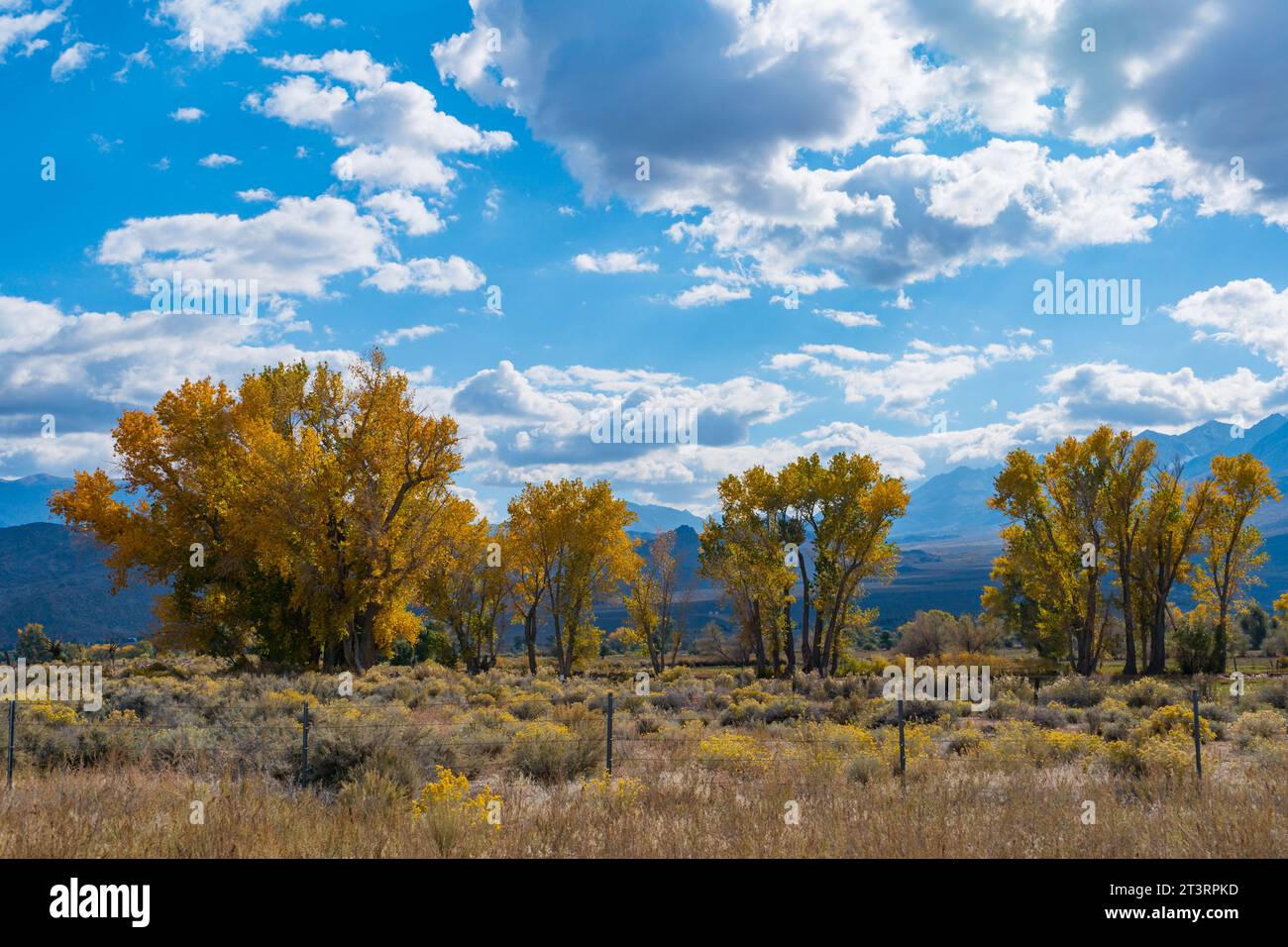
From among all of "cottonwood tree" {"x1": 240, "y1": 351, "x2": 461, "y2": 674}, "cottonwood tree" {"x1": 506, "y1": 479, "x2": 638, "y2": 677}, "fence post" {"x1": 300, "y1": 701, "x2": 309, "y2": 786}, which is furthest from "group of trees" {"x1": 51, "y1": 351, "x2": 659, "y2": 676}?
"fence post" {"x1": 300, "y1": 701, "x2": 309, "y2": 786}

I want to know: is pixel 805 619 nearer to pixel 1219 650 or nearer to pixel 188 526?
pixel 1219 650

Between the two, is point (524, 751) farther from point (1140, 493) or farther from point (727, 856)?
point (1140, 493)

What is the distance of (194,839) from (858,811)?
663cm

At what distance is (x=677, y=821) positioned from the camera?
9.01 m

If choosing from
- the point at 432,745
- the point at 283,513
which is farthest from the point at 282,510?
the point at 432,745

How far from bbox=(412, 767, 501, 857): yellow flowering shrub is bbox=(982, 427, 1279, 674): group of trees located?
3810cm

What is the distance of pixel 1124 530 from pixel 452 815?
4319cm

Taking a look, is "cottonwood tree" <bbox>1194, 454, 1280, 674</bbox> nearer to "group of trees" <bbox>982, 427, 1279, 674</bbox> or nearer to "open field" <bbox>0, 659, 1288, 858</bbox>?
"group of trees" <bbox>982, 427, 1279, 674</bbox>

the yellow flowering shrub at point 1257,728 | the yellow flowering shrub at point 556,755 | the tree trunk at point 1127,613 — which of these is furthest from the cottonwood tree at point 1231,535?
the yellow flowering shrub at point 556,755

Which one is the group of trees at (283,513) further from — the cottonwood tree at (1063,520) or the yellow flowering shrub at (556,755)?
the cottonwood tree at (1063,520)

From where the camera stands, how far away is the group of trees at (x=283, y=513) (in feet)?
101

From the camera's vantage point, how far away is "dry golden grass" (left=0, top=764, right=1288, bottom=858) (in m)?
7.45
